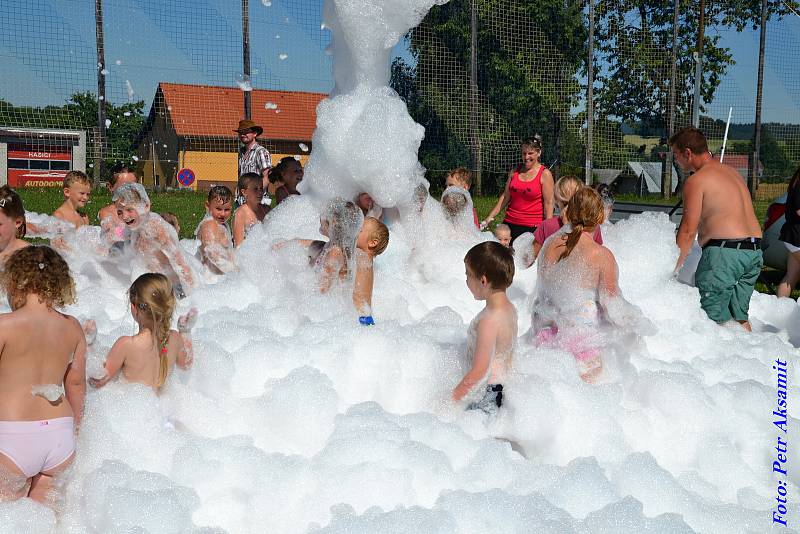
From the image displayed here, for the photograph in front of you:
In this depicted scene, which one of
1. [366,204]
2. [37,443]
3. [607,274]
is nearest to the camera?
[37,443]

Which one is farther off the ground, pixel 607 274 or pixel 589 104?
pixel 589 104

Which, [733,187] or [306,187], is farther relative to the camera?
[306,187]

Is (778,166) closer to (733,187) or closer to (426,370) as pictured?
(733,187)

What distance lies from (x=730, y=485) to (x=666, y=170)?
1668cm

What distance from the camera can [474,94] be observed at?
1557 centimetres

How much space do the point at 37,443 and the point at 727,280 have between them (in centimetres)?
439

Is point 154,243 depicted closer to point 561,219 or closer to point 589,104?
point 561,219

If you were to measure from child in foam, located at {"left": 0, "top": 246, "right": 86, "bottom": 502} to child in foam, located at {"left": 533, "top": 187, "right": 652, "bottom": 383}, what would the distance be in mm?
2345

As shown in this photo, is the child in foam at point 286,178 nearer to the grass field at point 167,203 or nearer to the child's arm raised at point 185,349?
the child's arm raised at point 185,349

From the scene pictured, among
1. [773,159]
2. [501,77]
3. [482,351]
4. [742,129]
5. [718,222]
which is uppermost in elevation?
[501,77]

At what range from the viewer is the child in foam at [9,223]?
4.27 metres

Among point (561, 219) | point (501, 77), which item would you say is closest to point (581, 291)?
point (561, 219)

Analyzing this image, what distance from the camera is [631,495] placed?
10.5 ft

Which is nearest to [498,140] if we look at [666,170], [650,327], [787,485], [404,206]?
[666,170]
